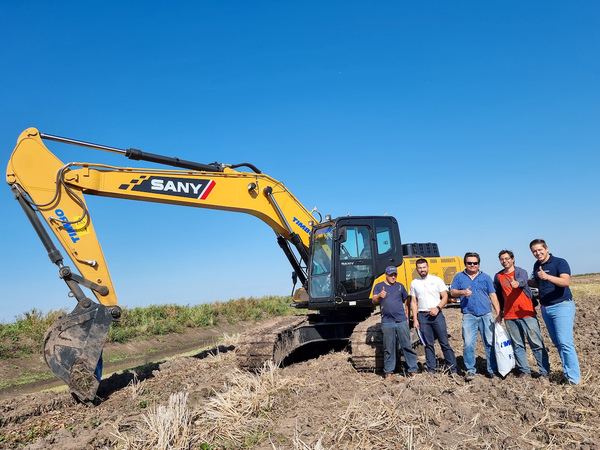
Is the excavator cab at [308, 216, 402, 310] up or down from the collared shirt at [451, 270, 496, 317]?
up

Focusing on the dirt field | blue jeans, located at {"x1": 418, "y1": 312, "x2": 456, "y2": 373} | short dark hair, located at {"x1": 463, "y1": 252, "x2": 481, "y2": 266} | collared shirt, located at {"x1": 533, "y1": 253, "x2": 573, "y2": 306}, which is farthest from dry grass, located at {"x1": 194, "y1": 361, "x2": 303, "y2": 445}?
collared shirt, located at {"x1": 533, "y1": 253, "x2": 573, "y2": 306}

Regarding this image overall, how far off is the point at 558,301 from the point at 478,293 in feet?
3.57

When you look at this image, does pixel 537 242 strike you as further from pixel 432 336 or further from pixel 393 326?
pixel 393 326

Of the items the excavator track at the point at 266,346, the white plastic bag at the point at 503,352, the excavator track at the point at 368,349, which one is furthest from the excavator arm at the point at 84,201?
the white plastic bag at the point at 503,352

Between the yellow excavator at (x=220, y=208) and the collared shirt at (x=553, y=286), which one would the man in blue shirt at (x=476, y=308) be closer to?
the collared shirt at (x=553, y=286)

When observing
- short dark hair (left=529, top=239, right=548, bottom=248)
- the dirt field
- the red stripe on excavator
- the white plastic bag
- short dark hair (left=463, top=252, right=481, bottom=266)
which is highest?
the red stripe on excavator

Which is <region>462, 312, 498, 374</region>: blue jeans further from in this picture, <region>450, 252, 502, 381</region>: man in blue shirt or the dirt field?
the dirt field

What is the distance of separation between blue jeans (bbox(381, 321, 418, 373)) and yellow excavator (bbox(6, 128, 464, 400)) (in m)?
0.44

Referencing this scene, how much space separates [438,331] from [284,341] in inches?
110

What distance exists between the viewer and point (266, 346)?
26.9 feet

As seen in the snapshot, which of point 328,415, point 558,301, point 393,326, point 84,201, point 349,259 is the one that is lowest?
point 328,415

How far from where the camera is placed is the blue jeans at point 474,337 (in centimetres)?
699

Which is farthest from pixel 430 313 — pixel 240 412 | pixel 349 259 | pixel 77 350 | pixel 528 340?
pixel 77 350

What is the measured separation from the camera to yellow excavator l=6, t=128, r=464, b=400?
7.30 metres
